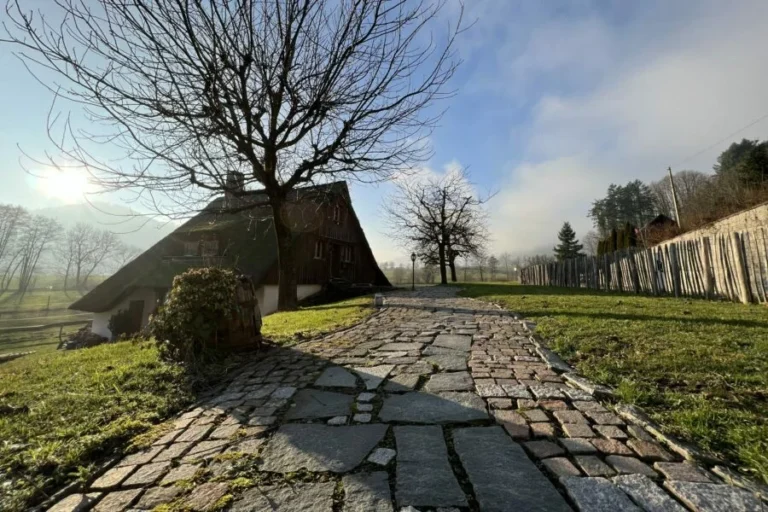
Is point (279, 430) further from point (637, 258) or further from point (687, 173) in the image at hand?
point (687, 173)

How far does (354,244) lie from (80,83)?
16156 mm

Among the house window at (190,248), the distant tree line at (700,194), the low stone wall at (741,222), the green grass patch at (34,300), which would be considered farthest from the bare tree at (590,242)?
the green grass patch at (34,300)

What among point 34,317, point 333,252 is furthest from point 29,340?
point 333,252

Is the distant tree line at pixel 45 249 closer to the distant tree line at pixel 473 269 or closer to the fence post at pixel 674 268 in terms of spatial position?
the distant tree line at pixel 473 269

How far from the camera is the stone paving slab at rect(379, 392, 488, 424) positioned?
2312mm

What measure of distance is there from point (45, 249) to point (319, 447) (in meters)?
64.4

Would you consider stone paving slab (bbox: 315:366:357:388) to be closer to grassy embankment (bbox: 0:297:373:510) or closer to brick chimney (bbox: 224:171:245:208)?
grassy embankment (bbox: 0:297:373:510)

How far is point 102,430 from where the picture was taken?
2314mm

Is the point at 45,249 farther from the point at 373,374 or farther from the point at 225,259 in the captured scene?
the point at 373,374

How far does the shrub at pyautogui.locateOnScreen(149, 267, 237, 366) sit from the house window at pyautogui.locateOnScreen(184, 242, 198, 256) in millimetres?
14682

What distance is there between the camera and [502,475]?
1.66 m

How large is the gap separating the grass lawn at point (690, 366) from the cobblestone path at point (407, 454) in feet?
1.08

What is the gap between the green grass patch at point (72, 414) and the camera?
187 cm

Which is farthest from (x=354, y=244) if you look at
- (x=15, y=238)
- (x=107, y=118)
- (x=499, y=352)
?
(x=15, y=238)
